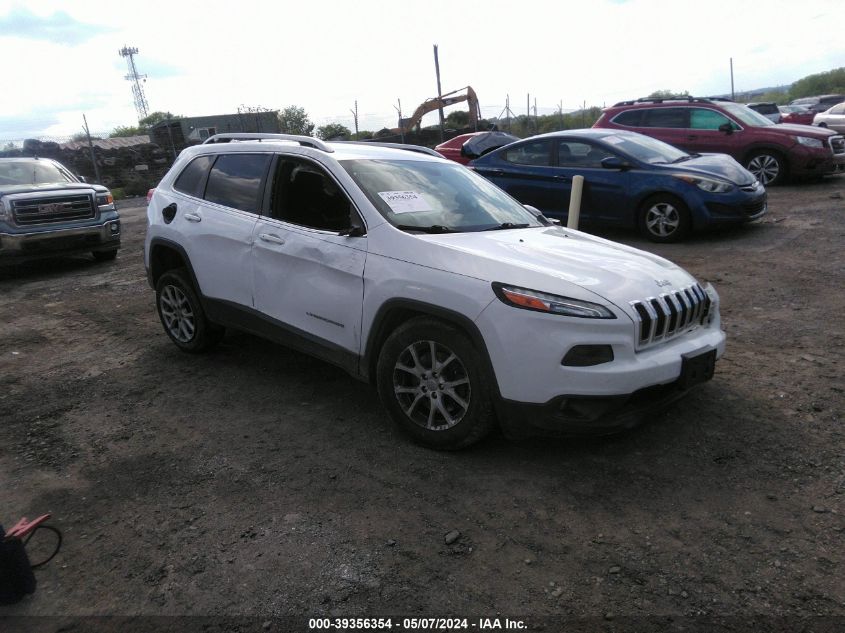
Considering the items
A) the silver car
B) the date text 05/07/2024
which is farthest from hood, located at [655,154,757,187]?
the silver car

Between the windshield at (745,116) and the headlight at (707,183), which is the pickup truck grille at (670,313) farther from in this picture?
the windshield at (745,116)

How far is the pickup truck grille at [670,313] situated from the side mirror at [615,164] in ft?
17.3

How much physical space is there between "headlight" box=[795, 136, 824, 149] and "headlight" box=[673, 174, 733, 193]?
14.8 ft

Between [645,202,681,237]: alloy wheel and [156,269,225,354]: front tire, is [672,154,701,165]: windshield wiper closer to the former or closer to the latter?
[645,202,681,237]: alloy wheel

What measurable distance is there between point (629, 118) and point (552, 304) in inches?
428

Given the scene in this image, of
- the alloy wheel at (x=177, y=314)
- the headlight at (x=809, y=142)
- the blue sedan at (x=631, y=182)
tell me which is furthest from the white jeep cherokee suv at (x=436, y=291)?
the headlight at (x=809, y=142)

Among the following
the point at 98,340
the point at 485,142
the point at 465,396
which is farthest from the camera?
the point at 485,142

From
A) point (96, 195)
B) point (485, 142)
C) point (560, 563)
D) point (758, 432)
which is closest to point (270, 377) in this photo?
point (560, 563)

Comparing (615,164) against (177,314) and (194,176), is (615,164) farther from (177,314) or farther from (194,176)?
(177,314)

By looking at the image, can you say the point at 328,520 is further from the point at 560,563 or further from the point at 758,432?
the point at 758,432

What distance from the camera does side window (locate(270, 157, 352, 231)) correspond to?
4219 mm

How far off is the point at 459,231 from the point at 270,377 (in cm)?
198

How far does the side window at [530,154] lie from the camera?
31.6 feet

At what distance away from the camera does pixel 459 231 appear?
4.07 m
